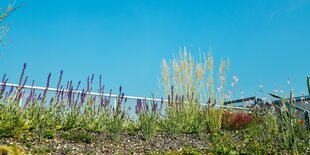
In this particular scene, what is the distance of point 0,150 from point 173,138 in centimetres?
407

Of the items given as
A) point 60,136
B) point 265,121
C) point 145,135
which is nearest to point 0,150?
point 60,136

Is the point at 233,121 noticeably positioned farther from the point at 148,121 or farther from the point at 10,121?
the point at 10,121

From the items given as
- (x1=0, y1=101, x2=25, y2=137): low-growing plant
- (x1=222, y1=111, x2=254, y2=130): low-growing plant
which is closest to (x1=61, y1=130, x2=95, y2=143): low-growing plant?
(x1=0, y1=101, x2=25, y2=137): low-growing plant

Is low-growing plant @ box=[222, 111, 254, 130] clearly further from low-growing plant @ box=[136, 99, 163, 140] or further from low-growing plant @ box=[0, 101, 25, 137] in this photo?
low-growing plant @ box=[0, 101, 25, 137]

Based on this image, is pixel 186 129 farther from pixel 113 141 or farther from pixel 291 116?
pixel 291 116

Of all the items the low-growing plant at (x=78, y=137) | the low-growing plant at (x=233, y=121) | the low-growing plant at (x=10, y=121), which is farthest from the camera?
the low-growing plant at (x=233, y=121)

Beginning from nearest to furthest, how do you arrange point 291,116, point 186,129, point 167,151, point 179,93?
point 291,116 → point 167,151 → point 186,129 → point 179,93

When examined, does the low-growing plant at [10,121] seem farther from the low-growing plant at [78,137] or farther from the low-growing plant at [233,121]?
the low-growing plant at [233,121]

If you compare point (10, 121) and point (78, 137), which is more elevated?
point (10, 121)

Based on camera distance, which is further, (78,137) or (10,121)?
(78,137)

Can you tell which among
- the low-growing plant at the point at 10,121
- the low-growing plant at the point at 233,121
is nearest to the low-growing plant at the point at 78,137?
the low-growing plant at the point at 10,121

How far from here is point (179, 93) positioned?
7.88 m

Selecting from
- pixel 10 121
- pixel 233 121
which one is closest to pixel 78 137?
pixel 10 121

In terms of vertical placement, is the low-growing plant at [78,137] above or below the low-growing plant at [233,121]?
below
